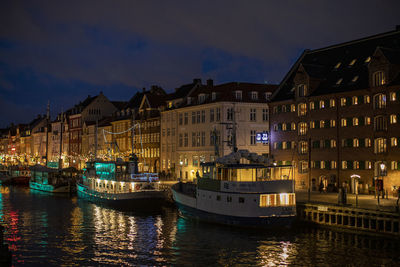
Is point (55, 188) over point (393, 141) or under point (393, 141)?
under

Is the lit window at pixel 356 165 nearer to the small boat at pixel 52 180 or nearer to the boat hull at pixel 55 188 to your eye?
the small boat at pixel 52 180

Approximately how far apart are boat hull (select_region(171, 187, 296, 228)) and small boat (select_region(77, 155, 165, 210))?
6.55 metres

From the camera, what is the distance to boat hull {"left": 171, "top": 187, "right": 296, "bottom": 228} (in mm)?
41156

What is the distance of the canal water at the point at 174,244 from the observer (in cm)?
3219

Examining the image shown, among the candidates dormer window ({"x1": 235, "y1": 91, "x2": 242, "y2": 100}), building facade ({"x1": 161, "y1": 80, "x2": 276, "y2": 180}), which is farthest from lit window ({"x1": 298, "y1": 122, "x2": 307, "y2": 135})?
dormer window ({"x1": 235, "y1": 91, "x2": 242, "y2": 100})

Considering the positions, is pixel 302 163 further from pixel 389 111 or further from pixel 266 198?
pixel 266 198

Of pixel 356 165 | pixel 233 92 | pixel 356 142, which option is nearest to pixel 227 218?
pixel 356 165

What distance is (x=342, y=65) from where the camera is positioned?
61.8 m

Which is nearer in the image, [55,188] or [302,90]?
[302,90]

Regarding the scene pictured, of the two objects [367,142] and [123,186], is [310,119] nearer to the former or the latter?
[367,142]

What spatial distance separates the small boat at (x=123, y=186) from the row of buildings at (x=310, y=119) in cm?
784

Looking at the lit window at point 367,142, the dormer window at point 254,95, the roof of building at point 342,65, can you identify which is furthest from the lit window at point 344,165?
the dormer window at point 254,95

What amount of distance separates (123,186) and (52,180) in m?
30.9

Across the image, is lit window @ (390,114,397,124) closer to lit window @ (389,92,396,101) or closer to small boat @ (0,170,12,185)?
lit window @ (389,92,396,101)
